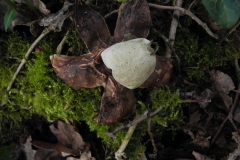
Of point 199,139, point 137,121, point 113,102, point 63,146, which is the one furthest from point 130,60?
point 63,146

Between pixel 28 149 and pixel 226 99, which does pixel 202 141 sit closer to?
pixel 226 99

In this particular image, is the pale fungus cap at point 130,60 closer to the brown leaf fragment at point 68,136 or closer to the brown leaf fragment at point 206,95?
the brown leaf fragment at point 206,95

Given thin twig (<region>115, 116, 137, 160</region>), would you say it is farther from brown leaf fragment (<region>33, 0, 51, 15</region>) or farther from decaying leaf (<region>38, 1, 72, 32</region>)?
brown leaf fragment (<region>33, 0, 51, 15</region>)

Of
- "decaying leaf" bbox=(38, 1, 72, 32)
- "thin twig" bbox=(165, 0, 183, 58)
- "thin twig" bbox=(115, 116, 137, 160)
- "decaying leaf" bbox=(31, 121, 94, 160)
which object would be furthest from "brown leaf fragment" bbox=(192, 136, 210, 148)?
"decaying leaf" bbox=(38, 1, 72, 32)

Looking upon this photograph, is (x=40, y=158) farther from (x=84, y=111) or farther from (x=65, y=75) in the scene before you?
(x=65, y=75)

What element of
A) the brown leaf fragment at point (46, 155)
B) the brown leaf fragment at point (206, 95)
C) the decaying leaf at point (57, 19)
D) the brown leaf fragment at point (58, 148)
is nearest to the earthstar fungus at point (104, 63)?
the decaying leaf at point (57, 19)

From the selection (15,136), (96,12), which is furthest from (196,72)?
(15,136)
